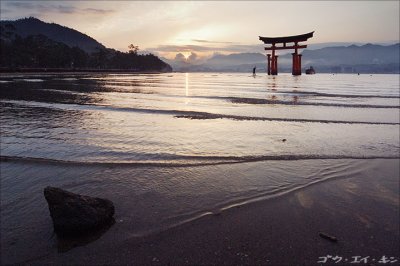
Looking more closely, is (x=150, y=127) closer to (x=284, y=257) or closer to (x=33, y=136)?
(x=33, y=136)

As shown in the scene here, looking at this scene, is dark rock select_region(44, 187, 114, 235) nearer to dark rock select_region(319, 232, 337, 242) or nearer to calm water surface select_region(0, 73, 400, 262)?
calm water surface select_region(0, 73, 400, 262)

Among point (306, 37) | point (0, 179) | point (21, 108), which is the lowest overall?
point (0, 179)

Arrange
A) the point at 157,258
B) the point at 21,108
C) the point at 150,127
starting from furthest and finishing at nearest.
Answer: the point at 21,108, the point at 150,127, the point at 157,258

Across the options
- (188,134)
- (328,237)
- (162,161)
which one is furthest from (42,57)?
(328,237)

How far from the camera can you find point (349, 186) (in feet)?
17.2

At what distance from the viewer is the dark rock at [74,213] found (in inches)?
140

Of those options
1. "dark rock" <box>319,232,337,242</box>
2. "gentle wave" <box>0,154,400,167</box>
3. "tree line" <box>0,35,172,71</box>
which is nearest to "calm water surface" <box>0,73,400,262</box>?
"gentle wave" <box>0,154,400,167</box>

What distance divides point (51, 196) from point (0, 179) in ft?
7.96

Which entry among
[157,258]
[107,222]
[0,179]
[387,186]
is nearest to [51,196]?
[107,222]

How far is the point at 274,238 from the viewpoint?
11.6ft

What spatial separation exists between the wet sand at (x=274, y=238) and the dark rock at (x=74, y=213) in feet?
1.03

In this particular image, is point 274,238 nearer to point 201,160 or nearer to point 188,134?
point 201,160

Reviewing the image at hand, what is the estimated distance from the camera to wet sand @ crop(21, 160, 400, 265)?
10.3 feet

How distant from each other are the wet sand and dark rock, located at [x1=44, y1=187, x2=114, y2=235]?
1.03ft
